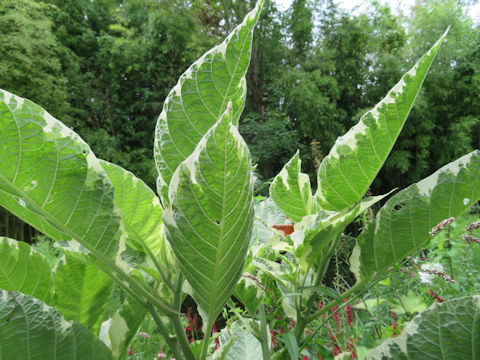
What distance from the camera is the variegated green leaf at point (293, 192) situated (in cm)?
35

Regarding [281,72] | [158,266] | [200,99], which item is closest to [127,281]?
[158,266]

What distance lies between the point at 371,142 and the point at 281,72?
21.6 feet

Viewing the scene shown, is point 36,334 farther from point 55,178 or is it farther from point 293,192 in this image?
point 293,192

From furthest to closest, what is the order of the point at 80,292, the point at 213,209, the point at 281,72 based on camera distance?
1. the point at 281,72
2. the point at 80,292
3. the point at 213,209

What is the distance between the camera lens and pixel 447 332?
8.2 inches

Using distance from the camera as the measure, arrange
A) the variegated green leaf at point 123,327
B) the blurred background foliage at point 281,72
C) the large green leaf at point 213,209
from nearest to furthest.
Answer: the large green leaf at point 213,209
the variegated green leaf at point 123,327
the blurred background foliage at point 281,72

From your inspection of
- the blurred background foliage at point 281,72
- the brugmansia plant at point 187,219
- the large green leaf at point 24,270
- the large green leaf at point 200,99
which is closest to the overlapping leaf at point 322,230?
the brugmansia plant at point 187,219

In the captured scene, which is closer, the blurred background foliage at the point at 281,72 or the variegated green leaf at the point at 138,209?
the variegated green leaf at the point at 138,209

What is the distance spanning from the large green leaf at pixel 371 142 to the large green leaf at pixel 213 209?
0.11 m

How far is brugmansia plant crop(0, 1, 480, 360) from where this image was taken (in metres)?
0.18

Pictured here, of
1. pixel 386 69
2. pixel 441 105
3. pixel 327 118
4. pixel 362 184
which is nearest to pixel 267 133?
pixel 327 118

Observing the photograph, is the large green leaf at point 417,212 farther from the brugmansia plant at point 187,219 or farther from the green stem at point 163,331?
the green stem at point 163,331

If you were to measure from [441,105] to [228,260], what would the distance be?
7.84 meters

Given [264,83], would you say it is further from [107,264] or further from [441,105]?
[107,264]
